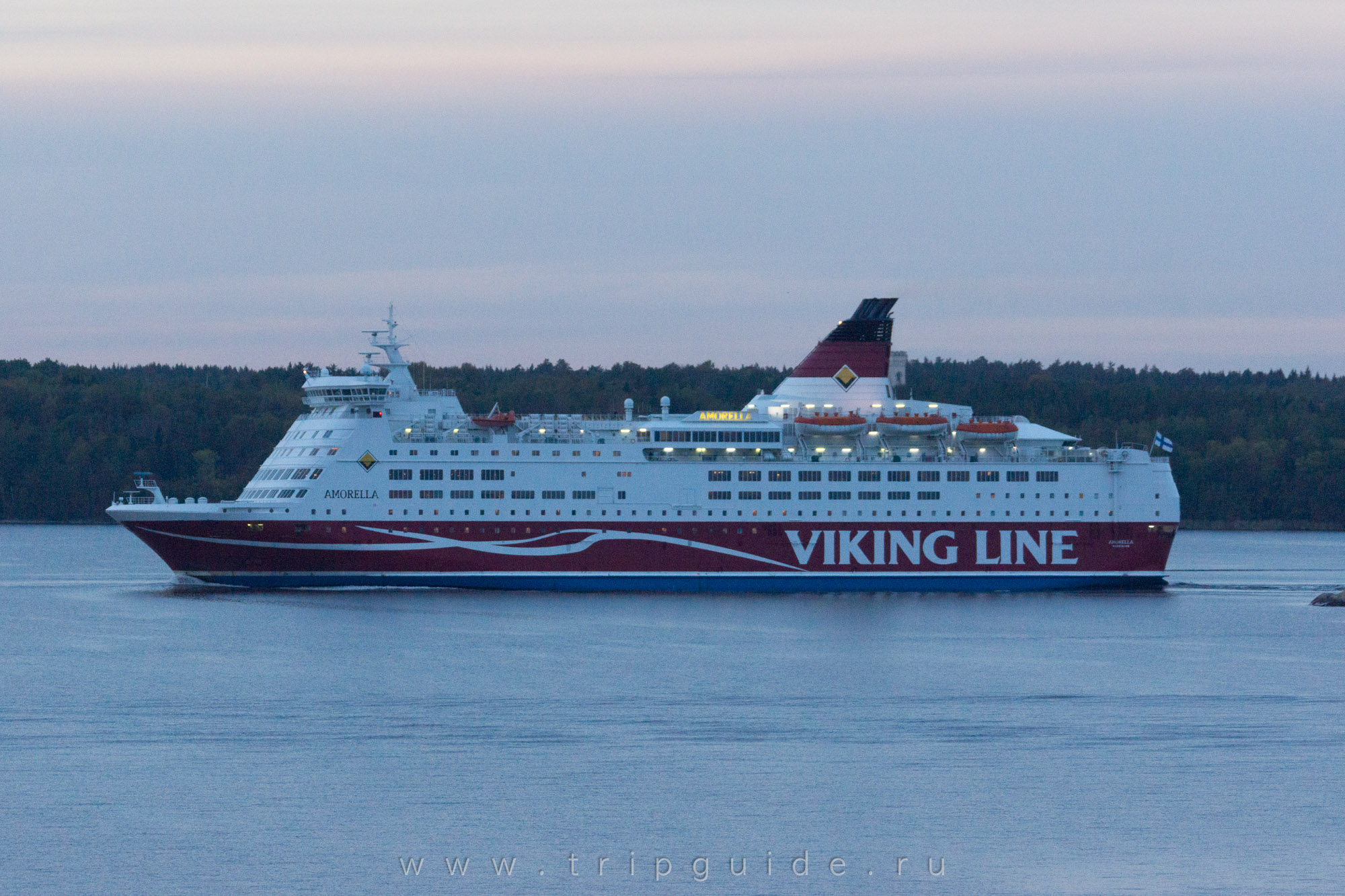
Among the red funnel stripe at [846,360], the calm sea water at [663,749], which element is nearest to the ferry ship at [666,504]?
the red funnel stripe at [846,360]

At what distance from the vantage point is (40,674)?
131ft

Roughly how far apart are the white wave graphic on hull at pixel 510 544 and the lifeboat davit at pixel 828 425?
407 centimetres

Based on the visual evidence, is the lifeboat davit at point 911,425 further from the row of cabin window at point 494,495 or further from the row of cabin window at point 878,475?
the row of cabin window at point 494,495

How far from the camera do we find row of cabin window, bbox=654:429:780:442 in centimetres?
5553

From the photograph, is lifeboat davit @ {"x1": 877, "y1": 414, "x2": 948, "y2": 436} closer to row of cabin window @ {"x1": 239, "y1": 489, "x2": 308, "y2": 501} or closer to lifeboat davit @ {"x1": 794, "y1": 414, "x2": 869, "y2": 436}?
lifeboat davit @ {"x1": 794, "y1": 414, "x2": 869, "y2": 436}

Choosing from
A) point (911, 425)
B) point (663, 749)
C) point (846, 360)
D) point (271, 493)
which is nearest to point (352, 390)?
point (271, 493)

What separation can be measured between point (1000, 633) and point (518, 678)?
14.7 m

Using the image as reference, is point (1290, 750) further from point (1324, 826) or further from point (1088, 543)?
point (1088, 543)

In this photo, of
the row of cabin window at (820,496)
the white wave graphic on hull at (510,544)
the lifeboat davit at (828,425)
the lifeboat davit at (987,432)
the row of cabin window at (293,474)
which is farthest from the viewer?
the lifeboat davit at (987,432)

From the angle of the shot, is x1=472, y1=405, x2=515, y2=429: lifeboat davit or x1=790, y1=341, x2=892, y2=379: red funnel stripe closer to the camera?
x1=472, y1=405, x2=515, y2=429: lifeboat davit

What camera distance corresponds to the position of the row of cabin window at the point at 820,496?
2172 inches

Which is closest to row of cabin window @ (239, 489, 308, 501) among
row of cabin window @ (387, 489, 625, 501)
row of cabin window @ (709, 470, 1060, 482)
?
row of cabin window @ (387, 489, 625, 501)

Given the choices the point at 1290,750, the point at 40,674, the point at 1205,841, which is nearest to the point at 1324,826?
the point at 1205,841

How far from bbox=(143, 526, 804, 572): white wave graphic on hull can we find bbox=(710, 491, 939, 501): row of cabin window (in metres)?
1.54
